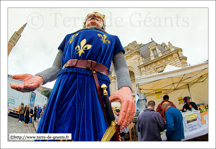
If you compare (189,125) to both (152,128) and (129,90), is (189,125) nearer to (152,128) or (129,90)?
(152,128)

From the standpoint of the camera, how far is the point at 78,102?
2.23ft

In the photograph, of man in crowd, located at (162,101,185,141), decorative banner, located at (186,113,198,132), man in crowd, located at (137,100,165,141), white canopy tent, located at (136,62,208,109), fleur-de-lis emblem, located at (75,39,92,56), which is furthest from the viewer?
white canopy tent, located at (136,62,208,109)

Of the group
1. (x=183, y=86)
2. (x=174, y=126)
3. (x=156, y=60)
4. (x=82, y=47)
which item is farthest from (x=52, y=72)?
(x=156, y=60)

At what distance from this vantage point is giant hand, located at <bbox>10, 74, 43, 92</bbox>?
0.65m

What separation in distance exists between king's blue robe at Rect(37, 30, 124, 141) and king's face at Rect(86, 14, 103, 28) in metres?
0.37

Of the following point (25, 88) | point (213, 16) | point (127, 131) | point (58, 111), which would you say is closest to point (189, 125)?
point (127, 131)

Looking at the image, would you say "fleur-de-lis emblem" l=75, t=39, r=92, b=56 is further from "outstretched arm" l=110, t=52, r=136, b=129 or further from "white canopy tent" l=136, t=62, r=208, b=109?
"white canopy tent" l=136, t=62, r=208, b=109

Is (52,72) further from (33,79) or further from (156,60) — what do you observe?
(156,60)

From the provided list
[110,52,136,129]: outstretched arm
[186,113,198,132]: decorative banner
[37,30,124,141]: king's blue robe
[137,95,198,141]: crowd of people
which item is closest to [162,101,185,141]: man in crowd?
[137,95,198,141]: crowd of people

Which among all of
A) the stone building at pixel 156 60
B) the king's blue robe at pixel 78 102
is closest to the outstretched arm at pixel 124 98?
the king's blue robe at pixel 78 102

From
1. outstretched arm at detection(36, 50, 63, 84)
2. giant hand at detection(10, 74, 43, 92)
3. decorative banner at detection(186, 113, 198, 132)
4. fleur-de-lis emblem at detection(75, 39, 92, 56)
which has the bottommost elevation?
decorative banner at detection(186, 113, 198, 132)

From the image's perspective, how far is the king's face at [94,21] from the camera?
3.87 feet

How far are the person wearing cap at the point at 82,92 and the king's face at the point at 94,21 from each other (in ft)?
1.03

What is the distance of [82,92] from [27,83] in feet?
1.08
